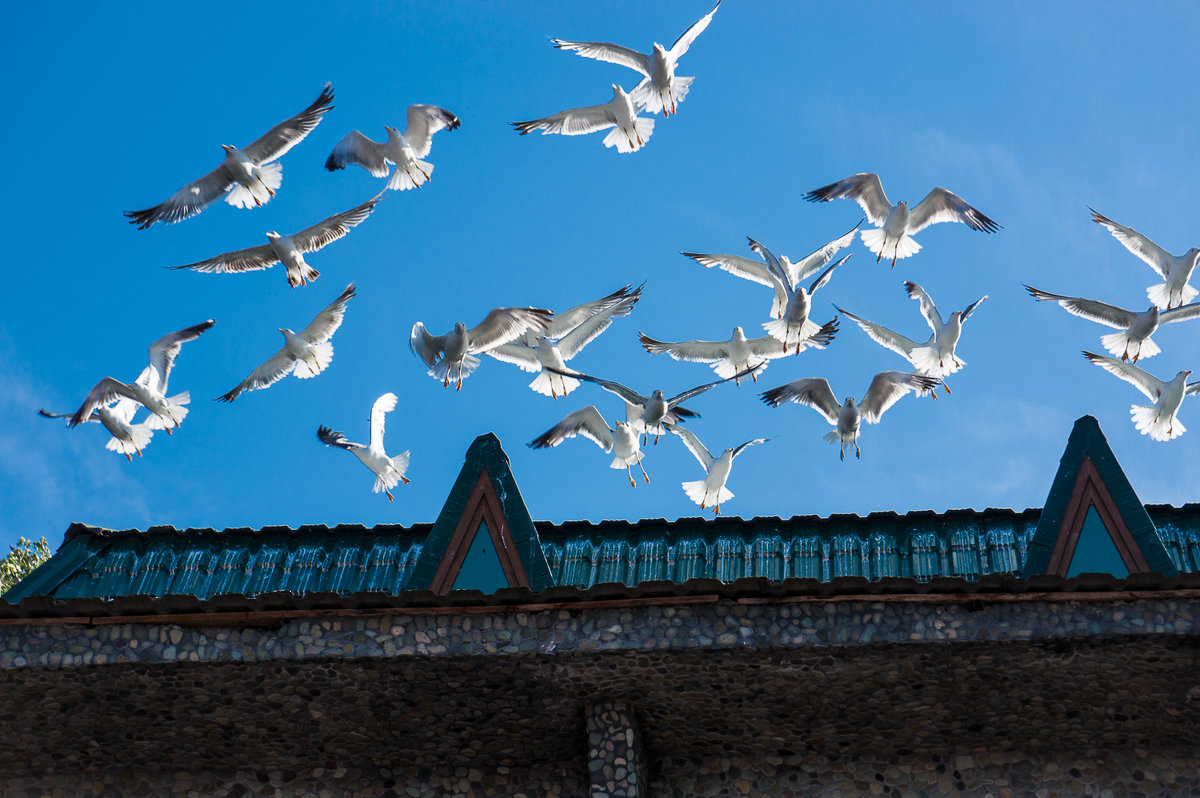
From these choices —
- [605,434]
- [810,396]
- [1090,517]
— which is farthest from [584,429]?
[1090,517]

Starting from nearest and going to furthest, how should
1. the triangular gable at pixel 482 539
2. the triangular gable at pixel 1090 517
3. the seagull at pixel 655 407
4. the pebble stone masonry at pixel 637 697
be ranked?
the pebble stone masonry at pixel 637 697, the triangular gable at pixel 1090 517, the triangular gable at pixel 482 539, the seagull at pixel 655 407

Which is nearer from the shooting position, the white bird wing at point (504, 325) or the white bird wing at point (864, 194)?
the white bird wing at point (504, 325)

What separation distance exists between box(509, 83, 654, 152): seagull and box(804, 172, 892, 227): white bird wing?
2.93 m

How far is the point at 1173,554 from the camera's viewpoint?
13.4 m

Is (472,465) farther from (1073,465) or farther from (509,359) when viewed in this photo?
(509,359)

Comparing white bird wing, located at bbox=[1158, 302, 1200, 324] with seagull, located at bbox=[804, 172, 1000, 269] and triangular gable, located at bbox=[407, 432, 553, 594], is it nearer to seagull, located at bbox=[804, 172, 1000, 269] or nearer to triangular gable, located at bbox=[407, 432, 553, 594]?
seagull, located at bbox=[804, 172, 1000, 269]

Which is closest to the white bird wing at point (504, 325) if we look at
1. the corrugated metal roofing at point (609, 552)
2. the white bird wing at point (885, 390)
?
the white bird wing at point (885, 390)

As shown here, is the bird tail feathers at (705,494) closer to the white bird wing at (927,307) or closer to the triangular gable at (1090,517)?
the white bird wing at (927,307)

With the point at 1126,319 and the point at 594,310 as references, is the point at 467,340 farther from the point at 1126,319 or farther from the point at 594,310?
the point at 1126,319

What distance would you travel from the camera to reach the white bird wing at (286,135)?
22.5 metres

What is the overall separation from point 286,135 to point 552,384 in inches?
222

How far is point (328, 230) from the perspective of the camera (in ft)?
74.0

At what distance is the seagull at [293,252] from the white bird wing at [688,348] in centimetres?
485

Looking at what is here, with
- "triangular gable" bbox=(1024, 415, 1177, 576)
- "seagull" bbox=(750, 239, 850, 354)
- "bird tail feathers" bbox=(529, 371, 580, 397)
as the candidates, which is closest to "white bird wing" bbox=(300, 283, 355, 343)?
"bird tail feathers" bbox=(529, 371, 580, 397)
